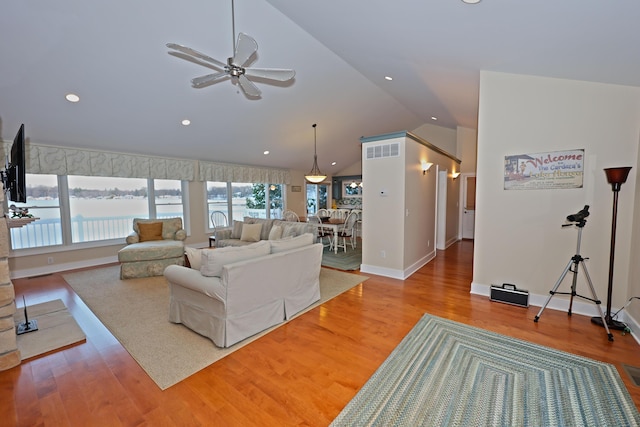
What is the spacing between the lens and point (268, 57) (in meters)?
4.14

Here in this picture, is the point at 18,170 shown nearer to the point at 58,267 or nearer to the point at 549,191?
the point at 58,267

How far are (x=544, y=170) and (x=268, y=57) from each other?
4.03 metres

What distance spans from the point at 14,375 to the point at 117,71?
141 inches

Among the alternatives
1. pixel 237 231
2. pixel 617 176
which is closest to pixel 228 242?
pixel 237 231

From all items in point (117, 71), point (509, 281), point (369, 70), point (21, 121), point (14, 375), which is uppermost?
point (369, 70)

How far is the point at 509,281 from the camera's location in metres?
3.58

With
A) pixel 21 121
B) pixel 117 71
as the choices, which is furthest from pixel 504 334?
pixel 21 121

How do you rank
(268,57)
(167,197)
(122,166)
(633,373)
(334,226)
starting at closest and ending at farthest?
(633,373) < (268,57) < (122,166) < (334,226) < (167,197)

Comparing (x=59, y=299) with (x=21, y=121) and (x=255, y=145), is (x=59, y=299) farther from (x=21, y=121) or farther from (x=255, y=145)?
(x=255, y=145)

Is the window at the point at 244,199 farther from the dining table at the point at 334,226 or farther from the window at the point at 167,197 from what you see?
the dining table at the point at 334,226

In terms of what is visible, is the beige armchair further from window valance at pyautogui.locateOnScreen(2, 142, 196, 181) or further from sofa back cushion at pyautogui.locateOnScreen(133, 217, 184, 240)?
window valance at pyautogui.locateOnScreen(2, 142, 196, 181)

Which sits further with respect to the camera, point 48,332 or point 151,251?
point 151,251

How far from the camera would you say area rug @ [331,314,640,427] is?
5.61ft

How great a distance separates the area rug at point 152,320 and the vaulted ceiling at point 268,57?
2791mm
